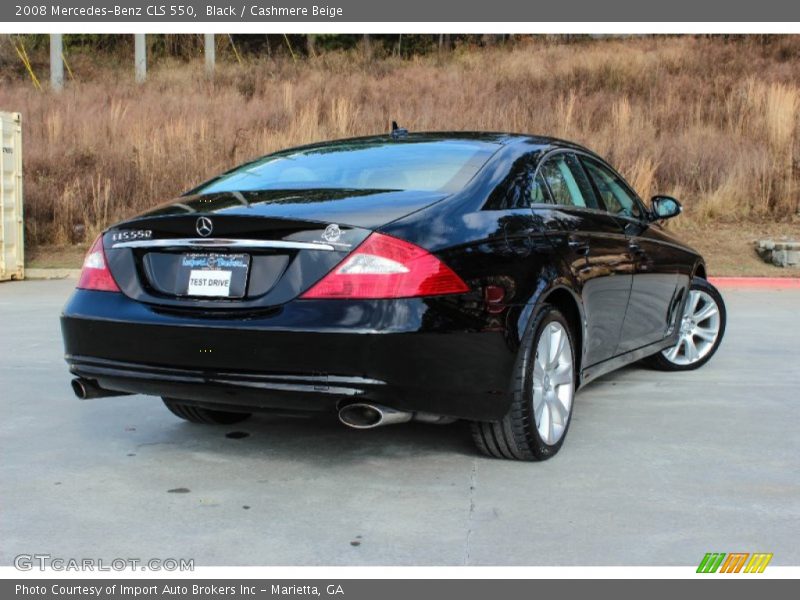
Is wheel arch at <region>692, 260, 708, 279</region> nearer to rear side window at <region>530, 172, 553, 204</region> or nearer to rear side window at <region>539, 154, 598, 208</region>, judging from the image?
rear side window at <region>539, 154, 598, 208</region>

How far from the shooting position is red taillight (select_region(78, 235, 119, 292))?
13.3 ft

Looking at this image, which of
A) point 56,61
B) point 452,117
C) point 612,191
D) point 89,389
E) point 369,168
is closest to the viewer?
point 89,389

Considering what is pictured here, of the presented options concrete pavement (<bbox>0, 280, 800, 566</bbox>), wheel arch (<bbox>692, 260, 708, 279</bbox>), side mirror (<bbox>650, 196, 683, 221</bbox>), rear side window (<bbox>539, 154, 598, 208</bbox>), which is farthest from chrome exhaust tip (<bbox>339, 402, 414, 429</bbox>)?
wheel arch (<bbox>692, 260, 708, 279</bbox>)

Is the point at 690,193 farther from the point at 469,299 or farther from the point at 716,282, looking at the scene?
the point at 469,299

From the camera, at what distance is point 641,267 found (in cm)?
553

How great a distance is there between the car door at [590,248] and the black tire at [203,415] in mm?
1903

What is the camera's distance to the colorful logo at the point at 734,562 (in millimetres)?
3189

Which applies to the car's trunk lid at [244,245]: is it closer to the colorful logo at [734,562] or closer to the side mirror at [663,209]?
the colorful logo at [734,562]

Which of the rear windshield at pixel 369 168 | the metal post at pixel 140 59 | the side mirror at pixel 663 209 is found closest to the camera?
the rear windshield at pixel 369 168

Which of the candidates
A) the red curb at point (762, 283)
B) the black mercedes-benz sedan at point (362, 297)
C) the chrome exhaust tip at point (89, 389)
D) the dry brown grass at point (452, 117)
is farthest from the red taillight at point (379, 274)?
the dry brown grass at point (452, 117)

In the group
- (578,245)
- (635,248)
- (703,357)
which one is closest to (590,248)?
(578,245)

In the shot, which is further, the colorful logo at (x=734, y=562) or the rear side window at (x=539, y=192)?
the rear side window at (x=539, y=192)

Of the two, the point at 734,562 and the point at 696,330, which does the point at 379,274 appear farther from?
the point at 696,330

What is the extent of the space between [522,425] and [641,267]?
5.93ft
